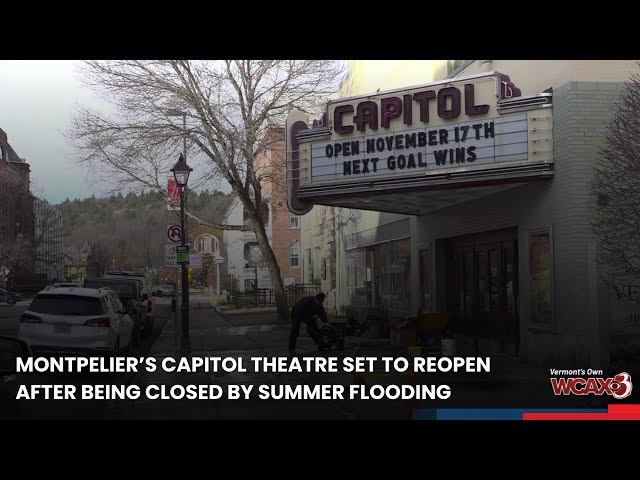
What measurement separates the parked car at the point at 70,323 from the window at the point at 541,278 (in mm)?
8110

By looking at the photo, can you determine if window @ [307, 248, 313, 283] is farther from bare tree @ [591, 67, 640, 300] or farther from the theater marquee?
bare tree @ [591, 67, 640, 300]

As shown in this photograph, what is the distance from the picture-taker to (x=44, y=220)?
244 feet

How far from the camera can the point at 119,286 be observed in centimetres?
2361

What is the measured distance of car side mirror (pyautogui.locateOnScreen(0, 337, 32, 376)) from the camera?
9414mm

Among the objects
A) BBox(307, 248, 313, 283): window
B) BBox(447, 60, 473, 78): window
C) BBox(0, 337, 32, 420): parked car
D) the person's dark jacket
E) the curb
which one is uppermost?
BBox(447, 60, 473, 78): window

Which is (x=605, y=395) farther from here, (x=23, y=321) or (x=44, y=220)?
(x=44, y=220)

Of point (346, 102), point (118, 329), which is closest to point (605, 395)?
point (346, 102)

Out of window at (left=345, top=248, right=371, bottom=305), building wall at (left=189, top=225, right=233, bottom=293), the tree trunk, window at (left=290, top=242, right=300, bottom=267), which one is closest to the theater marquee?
window at (left=345, top=248, right=371, bottom=305)

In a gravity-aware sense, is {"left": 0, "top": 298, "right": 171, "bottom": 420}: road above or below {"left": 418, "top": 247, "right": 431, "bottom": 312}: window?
below

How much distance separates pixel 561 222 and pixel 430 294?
6557 mm

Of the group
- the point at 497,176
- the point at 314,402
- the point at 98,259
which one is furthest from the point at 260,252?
the point at 314,402

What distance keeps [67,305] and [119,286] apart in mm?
9064

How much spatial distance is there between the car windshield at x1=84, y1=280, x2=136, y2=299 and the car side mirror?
13332 millimetres

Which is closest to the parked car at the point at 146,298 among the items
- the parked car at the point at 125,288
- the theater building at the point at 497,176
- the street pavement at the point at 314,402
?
the parked car at the point at 125,288
